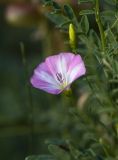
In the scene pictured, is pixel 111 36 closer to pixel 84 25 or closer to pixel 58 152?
pixel 84 25

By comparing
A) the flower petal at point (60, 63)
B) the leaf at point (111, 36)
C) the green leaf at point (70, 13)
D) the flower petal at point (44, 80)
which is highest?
the green leaf at point (70, 13)

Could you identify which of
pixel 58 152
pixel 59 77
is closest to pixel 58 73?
pixel 59 77

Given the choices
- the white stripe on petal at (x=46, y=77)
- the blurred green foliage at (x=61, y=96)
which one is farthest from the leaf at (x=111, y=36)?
the white stripe on petal at (x=46, y=77)

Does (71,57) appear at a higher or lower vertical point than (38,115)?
higher

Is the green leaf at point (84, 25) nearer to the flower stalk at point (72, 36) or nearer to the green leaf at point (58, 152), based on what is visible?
the flower stalk at point (72, 36)

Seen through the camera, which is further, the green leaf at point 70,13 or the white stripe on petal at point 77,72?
the green leaf at point 70,13

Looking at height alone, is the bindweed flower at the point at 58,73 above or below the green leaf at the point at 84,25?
below

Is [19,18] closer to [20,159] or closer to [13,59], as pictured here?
[20,159]

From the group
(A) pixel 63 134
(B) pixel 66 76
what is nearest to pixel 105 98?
(B) pixel 66 76
